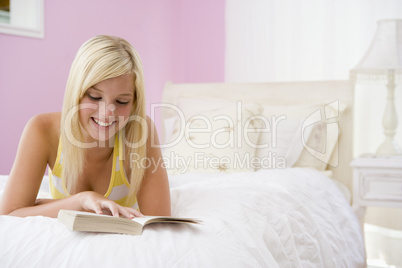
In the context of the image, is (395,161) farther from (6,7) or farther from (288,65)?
(6,7)

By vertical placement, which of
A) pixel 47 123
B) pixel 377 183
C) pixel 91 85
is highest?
pixel 91 85

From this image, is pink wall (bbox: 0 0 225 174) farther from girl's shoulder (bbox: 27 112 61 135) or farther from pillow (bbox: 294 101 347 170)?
girl's shoulder (bbox: 27 112 61 135)

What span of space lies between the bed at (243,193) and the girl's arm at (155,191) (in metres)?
0.05

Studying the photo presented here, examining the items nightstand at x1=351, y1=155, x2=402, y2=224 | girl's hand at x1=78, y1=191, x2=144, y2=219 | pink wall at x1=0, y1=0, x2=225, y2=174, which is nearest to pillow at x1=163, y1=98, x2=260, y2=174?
nightstand at x1=351, y1=155, x2=402, y2=224

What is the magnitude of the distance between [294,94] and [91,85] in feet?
5.77

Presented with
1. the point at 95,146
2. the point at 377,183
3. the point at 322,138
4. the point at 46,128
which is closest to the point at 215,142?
the point at 322,138

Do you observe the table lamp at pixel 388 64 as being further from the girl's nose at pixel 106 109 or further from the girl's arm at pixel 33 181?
the girl's arm at pixel 33 181

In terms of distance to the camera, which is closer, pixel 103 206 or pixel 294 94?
pixel 103 206

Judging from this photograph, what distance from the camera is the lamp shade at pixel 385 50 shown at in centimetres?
236

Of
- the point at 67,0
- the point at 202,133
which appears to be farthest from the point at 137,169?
the point at 67,0

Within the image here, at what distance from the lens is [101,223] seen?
3.01 feet

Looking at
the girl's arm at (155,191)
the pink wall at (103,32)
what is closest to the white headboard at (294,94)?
the pink wall at (103,32)

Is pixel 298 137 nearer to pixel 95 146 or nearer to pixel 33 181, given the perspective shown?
pixel 95 146

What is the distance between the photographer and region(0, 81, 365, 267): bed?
0.89 metres
